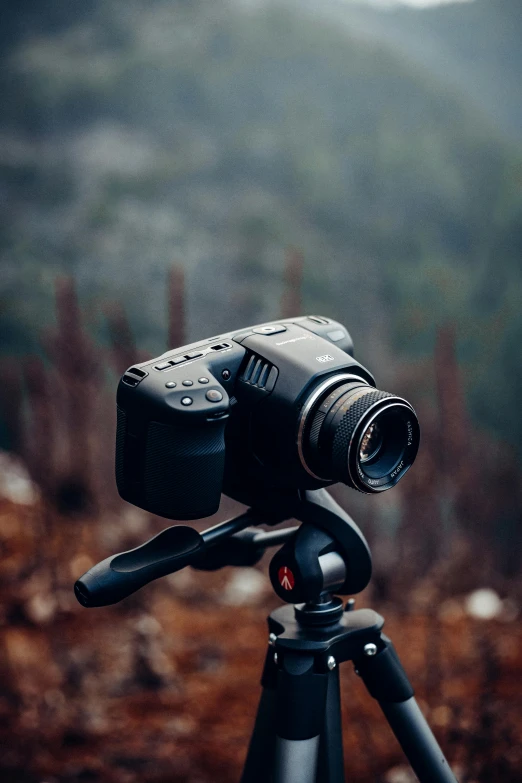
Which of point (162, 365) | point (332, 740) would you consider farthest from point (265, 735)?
point (162, 365)

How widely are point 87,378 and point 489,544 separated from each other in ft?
5.59

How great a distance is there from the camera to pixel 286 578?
108cm

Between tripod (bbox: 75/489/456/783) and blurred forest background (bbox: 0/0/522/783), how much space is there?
37.2 inches

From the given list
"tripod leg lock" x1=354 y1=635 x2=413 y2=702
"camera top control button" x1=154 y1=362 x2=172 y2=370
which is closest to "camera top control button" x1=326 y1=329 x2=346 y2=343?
"camera top control button" x1=154 y1=362 x2=172 y2=370

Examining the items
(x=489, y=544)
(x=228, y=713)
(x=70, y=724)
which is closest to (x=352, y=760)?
(x=228, y=713)

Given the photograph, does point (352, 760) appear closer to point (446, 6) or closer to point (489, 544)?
point (489, 544)

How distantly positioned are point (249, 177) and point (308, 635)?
3.96 meters

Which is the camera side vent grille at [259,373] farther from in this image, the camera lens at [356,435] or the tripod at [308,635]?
the tripod at [308,635]

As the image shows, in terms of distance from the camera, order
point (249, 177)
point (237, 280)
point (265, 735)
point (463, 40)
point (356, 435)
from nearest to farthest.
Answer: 1. point (356, 435)
2. point (265, 735)
3. point (237, 280)
4. point (249, 177)
5. point (463, 40)

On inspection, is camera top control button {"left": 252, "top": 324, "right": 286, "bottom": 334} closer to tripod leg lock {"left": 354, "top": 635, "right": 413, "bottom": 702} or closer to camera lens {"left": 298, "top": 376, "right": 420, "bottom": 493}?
camera lens {"left": 298, "top": 376, "right": 420, "bottom": 493}

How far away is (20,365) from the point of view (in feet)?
12.4

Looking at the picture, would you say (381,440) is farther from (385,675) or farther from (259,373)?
(385,675)

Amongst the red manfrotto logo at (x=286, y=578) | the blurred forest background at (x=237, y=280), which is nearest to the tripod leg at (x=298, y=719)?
the red manfrotto logo at (x=286, y=578)

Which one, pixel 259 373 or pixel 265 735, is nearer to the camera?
pixel 259 373
